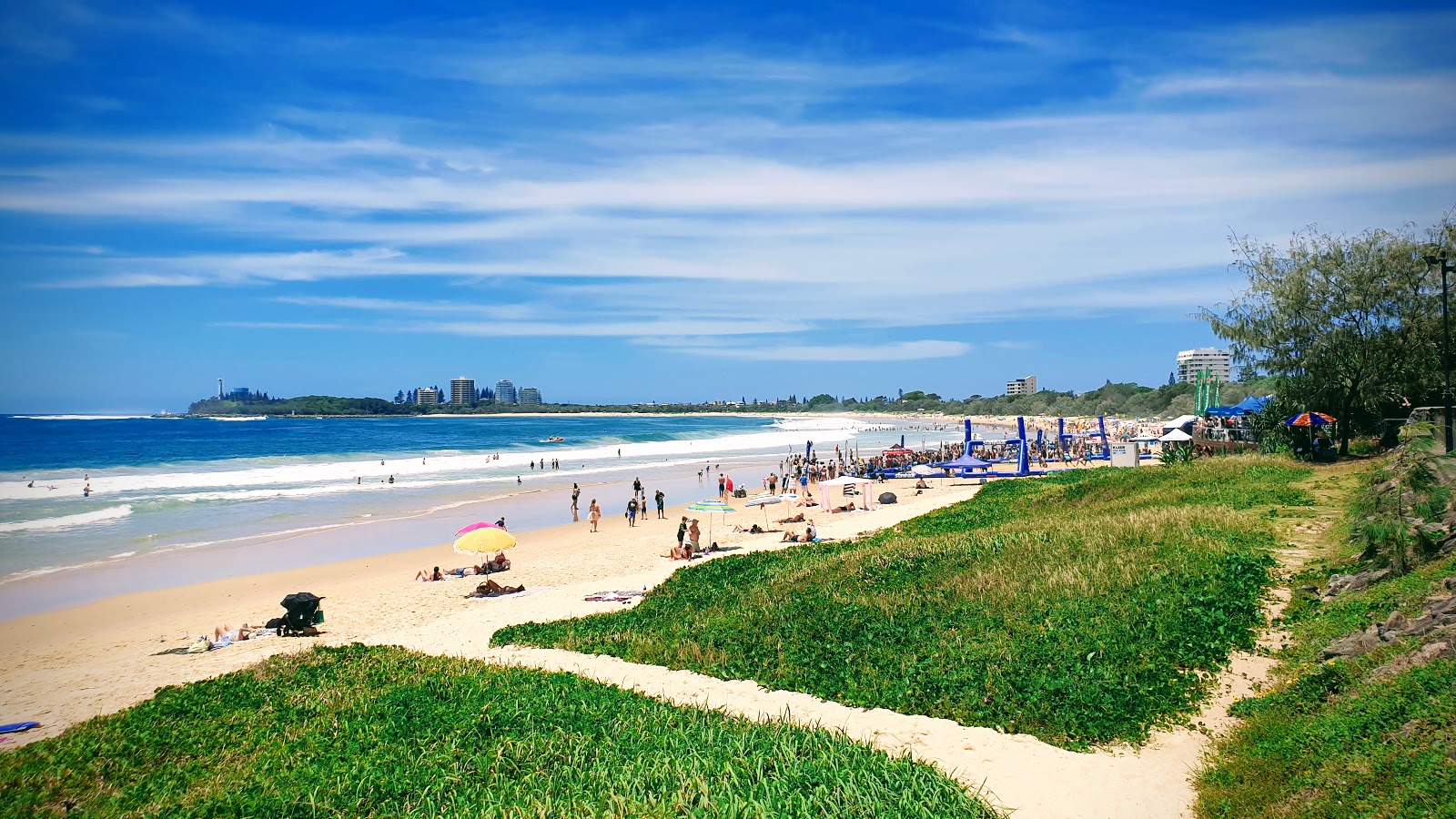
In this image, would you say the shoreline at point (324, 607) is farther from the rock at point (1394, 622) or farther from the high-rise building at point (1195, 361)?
the high-rise building at point (1195, 361)

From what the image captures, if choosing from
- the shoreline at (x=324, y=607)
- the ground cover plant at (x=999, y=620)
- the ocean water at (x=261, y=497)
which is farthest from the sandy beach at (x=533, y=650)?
the ocean water at (x=261, y=497)

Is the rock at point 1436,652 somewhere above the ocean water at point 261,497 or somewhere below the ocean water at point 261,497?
above

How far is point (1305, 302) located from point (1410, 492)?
18.7 m

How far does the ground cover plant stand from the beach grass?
1032 millimetres

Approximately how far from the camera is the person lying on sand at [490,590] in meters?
20.3

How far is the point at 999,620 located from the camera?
11789 millimetres

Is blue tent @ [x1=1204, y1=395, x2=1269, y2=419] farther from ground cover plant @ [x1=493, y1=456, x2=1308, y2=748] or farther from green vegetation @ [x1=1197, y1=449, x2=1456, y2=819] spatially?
green vegetation @ [x1=1197, y1=449, x2=1456, y2=819]

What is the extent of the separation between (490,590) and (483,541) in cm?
135

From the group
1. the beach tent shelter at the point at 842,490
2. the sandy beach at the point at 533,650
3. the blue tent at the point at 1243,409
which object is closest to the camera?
the sandy beach at the point at 533,650

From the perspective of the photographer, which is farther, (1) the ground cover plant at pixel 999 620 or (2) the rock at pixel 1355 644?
(1) the ground cover plant at pixel 999 620

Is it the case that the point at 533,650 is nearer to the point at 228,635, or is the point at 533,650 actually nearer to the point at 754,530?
the point at 228,635

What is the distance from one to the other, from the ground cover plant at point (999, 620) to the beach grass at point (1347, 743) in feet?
3.39

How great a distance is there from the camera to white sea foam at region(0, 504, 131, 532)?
107ft

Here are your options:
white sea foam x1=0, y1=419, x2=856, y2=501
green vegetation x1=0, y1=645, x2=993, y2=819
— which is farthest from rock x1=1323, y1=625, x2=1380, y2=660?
white sea foam x1=0, y1=419, x2=856, y2=501
